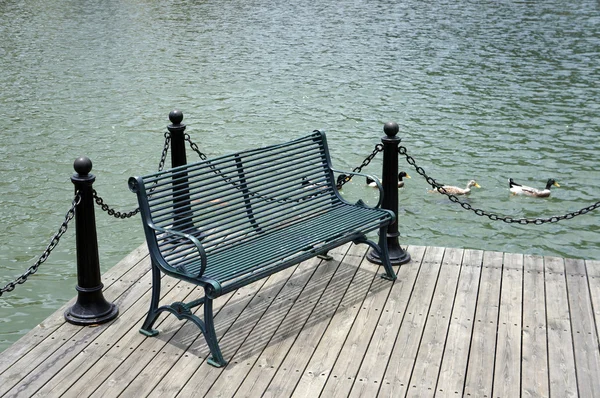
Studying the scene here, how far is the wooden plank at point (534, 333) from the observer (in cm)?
508

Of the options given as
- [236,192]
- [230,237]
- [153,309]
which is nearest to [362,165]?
[236,192]

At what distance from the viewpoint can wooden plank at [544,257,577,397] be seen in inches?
200

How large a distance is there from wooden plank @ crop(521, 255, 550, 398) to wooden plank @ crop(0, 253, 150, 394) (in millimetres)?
2834

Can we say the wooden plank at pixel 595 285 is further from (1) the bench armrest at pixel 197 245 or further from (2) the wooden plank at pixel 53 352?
(2) the wooden plank at pixel 53 352

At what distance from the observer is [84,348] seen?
552cm

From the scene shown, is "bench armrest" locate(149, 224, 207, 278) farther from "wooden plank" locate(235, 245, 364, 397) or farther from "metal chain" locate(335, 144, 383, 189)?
"metal chain" locate(335, 144, 383, 189)

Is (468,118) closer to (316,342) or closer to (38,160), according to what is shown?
(38,160)

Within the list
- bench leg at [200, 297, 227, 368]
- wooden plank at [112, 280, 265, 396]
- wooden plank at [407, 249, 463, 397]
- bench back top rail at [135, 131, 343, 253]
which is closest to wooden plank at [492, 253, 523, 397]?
wooden plank at [407, 249, 463, 397]

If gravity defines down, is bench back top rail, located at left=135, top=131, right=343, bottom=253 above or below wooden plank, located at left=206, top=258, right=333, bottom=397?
above

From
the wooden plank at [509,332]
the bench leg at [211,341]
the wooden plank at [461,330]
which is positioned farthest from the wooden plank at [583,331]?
the bench leg at [211,341]

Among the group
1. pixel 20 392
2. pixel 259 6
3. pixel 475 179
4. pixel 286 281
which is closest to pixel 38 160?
pixel 475 179

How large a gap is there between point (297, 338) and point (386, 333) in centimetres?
62

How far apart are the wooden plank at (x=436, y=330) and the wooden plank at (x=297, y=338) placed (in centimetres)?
62

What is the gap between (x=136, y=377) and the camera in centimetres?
516
